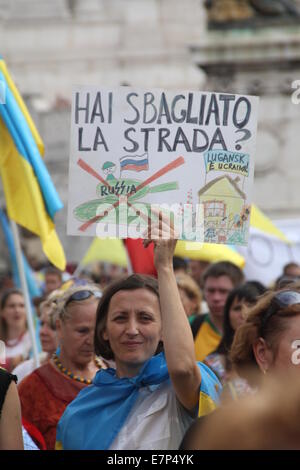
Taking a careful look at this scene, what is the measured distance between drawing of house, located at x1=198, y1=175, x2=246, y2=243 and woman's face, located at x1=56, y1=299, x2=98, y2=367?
0.99 meters

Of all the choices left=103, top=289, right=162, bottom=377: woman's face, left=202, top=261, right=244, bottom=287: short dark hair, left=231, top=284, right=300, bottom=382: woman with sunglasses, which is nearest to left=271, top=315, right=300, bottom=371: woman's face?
left=231, top=284, right=300, bottom=382: woman with sunglasses

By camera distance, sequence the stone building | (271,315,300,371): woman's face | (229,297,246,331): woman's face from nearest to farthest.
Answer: (271,315,300,371): woman's face < (229,297,246,331): woman's face < the stone building

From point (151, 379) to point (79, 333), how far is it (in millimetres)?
1246

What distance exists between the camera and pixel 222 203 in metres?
4.95

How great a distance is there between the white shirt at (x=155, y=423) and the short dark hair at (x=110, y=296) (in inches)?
13.6

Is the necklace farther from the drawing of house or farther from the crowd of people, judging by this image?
the drawing of house

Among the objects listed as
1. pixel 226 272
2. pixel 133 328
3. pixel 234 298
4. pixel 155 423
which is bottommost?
pixel 155 423

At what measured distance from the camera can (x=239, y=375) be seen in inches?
163

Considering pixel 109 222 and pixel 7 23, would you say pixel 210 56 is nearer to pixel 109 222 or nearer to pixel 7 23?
pixel 109 222

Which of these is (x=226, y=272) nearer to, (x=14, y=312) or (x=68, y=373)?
(x=14, y=312)

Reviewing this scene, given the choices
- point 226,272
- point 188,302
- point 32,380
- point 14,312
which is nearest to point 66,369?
point 32,380

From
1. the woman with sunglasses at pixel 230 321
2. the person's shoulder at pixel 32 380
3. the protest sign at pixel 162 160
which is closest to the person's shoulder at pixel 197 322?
the woman with sunglasses at pixel 230 321

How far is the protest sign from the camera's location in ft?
16.2
